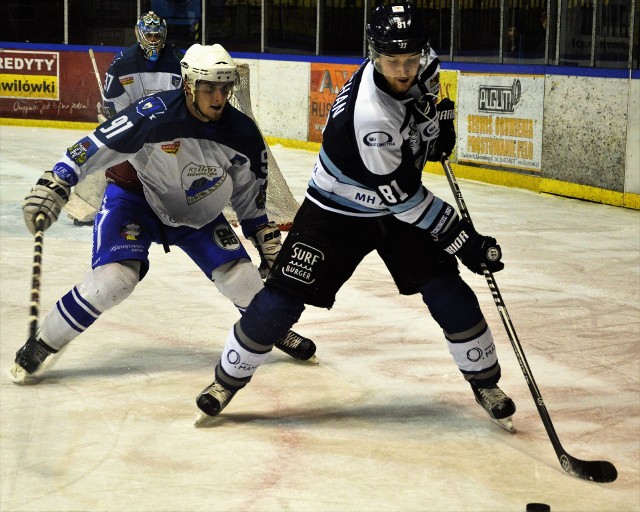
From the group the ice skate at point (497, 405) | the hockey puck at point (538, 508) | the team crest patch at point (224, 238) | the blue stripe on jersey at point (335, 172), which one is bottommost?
the ice skate at point (497, 405)

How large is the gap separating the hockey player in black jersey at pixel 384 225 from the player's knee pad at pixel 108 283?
19.5 inches

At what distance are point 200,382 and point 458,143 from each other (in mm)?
6388

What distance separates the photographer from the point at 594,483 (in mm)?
3078

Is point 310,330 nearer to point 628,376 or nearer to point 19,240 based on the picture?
point 628,376

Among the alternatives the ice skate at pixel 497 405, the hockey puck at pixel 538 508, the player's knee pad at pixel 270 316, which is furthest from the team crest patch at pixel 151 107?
the hockey puck at pixel 538 508

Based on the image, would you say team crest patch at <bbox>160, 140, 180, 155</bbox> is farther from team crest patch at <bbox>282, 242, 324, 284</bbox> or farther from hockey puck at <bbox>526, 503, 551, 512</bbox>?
hockey puck at <bbox>526, 503, 551, 512</bbox>

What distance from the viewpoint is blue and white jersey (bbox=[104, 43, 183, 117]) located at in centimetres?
684

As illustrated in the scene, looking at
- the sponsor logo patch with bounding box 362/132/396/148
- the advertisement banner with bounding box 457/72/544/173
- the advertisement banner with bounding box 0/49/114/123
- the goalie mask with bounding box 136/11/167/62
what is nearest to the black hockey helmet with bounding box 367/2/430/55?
the sponsor logo patch with bounding box 362/132/396/148

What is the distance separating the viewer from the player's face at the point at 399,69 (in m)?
3.13

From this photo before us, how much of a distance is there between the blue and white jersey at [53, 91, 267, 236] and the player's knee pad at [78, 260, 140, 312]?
0.28m

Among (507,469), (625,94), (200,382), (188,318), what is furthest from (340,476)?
(625,94)

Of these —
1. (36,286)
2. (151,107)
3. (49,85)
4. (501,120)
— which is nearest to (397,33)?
(151,107)

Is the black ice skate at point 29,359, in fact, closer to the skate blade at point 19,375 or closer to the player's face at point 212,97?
the skate blade at point 19,375

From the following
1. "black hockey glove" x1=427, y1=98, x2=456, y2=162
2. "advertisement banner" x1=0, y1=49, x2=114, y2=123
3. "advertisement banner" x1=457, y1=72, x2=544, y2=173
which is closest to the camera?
"black hockey glove" x1=427, y1=98, x2=456, y2=162
